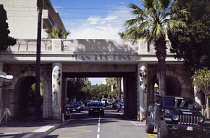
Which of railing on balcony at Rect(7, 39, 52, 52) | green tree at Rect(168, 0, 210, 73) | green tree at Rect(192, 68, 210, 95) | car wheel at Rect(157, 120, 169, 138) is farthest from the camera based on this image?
railing on balcony at Rect(7, 39, 52, 52)

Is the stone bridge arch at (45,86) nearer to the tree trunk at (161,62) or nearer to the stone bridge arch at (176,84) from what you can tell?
the stone bridge arch at (176,84)

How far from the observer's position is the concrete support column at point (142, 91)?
980 inches

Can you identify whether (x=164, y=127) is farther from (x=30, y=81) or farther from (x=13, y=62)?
(x=30, y=81)

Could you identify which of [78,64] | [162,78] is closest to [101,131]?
[162,78]

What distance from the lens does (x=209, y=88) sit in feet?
58.4

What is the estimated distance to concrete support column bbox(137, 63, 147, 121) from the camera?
Answer: 2489 centimetres

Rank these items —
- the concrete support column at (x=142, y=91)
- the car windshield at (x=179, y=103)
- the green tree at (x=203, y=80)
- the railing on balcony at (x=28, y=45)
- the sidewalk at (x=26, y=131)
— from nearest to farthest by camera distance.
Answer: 1. the sidewalk at (x=26, y=131)
2. the car windshield at (x=179, y=103)
3. the green tree at (x=203, y=80)
4. the railing on balcony at (x=28, y=45)
5. the concrete support column at (x=142, y=91)

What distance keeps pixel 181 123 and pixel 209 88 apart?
21.1 ft

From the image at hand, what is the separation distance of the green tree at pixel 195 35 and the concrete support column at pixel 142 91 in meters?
5.53

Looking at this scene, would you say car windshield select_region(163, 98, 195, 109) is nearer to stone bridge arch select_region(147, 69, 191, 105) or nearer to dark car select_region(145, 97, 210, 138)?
dark car select_region(145, 97, 210, 138)

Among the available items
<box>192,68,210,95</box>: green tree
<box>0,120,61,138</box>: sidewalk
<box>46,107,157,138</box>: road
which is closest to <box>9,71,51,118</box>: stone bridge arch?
<box>46,107,157,138</box>: road

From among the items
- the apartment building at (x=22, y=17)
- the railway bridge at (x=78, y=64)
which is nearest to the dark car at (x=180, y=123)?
the railway bridge at (x=78, y=64)

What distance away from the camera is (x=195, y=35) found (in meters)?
18.4

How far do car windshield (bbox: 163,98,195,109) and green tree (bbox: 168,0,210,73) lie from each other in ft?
17.2
